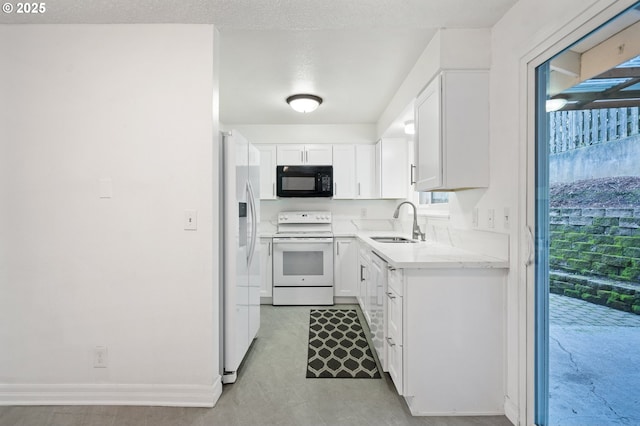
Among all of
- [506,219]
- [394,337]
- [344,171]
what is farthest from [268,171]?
[506,219]

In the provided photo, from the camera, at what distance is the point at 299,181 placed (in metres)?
4.14

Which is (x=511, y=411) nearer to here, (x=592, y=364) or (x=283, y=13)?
(x=592, y=364)

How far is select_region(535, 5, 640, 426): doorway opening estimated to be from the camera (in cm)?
118

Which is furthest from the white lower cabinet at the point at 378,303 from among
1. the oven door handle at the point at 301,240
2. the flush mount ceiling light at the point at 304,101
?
the flush mount ceiling light at the point at 304,101

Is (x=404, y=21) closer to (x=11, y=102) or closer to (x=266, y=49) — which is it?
(x=266, y=49)

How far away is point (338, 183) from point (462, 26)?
249 cm

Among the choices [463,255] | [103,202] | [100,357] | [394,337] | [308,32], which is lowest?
[100,357]

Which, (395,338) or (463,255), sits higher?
(463,255)

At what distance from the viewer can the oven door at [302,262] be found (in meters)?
3.86

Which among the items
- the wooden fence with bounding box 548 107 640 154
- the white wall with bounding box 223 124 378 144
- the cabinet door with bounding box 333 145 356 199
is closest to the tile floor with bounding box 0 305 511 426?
the wooden fence with bounding box 548 107 640 154

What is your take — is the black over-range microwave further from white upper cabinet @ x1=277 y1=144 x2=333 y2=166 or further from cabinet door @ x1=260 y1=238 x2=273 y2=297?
cabinet door @ x1=260 y1=238 x2=273 y2=297

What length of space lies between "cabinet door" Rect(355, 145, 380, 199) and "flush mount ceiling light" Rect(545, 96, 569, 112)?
2.70m

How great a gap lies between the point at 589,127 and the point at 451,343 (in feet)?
4.13

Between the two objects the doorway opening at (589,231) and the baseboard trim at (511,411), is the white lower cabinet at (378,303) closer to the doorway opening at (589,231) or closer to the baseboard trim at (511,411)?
the baseboard trim at (511,411)
